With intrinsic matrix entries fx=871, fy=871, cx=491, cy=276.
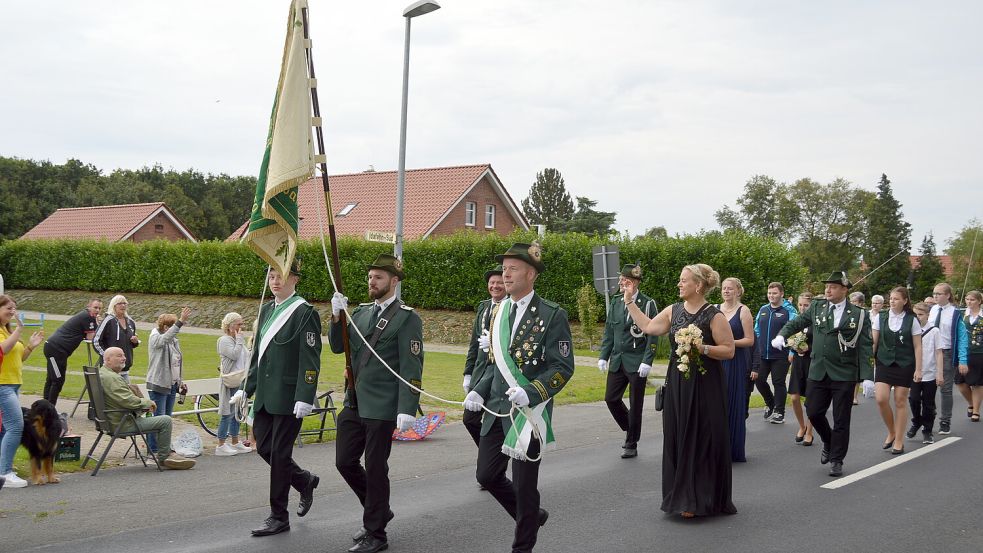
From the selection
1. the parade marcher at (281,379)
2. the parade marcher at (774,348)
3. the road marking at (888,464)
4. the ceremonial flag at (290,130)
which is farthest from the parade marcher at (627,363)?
the ceremonial flag at (290,130)

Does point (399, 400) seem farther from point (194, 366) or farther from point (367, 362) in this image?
point (194, 366)

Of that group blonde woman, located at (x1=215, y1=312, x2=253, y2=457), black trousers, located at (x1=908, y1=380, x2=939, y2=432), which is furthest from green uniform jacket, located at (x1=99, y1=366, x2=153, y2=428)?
black trousers, located at (x1=908, y1=380, x2=939, y2=432)

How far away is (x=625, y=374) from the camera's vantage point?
10070 millimetres

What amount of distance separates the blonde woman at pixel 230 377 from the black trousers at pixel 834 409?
6.30 m

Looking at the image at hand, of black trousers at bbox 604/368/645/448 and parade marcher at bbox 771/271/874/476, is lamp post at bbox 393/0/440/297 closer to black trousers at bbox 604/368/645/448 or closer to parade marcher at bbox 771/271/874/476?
black trousers at bbox 604/368/645/448

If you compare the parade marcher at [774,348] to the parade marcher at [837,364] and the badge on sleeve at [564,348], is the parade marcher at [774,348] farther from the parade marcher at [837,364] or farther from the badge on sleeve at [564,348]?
the badge on sleeve at [564,348]

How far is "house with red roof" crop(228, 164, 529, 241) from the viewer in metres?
41.4

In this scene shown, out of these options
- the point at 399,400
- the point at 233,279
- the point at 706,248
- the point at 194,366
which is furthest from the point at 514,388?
the point at 233,279

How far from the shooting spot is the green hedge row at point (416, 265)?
26922 mm

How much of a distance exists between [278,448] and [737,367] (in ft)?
17.0

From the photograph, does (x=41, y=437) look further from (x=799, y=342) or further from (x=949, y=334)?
(x=949, y=334)

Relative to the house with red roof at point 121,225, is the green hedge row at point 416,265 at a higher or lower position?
lower

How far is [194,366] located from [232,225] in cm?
6380

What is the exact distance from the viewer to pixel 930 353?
40.6ft
